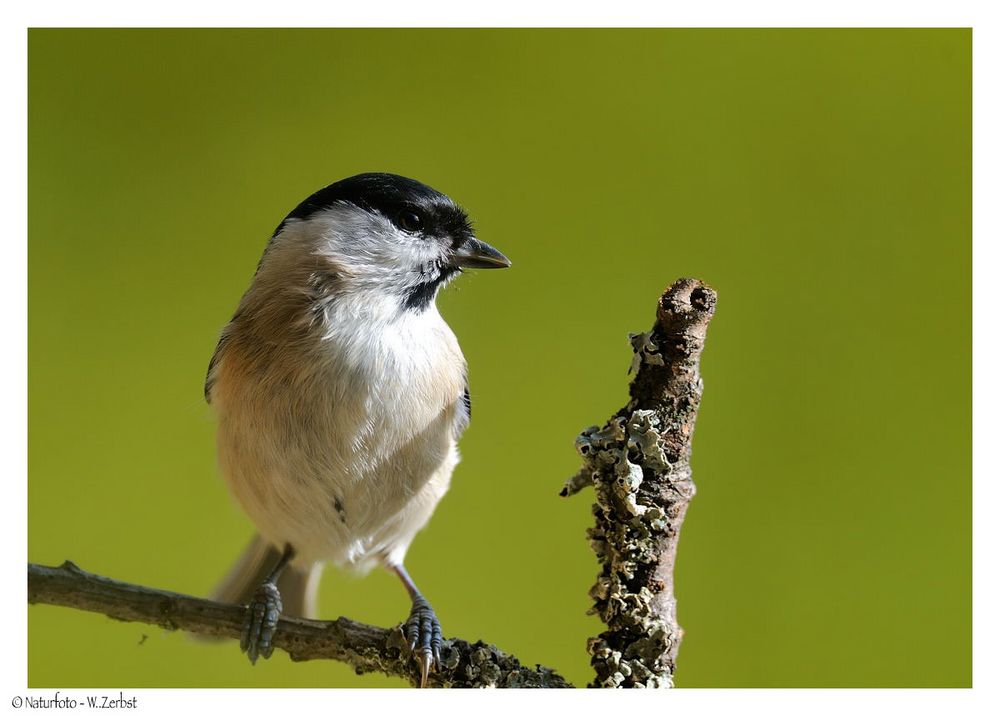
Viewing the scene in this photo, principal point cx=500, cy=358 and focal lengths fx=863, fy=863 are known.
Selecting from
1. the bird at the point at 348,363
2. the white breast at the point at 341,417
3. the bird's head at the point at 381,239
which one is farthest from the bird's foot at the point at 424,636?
the bird's head at the point at 381,239

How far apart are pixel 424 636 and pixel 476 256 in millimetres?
523

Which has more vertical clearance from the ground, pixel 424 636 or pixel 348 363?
pixel 348 363

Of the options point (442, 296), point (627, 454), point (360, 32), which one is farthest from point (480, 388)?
point (360, 32)

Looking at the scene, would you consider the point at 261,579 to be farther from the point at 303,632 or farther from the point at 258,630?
the point at 303,632

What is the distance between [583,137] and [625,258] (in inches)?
8.0

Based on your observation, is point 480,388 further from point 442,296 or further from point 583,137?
point 583,137

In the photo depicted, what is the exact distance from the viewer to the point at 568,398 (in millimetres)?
1394

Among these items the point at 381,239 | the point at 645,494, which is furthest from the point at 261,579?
the point at 645,494

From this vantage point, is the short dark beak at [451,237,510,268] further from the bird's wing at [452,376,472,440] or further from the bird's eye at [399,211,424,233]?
the bird's wing at [452,376,472,440]

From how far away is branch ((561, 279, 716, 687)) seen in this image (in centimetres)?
88

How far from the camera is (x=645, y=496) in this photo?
920 mm

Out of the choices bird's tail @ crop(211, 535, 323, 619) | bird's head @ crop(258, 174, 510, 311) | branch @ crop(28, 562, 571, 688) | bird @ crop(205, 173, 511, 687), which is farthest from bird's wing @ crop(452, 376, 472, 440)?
bird's tail @ crop(211, 535, 323, 619)

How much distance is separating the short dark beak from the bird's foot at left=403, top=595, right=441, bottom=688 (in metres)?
0.50

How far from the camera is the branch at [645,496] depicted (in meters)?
0.88
